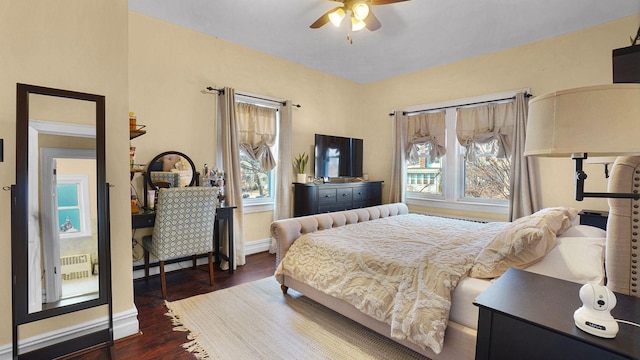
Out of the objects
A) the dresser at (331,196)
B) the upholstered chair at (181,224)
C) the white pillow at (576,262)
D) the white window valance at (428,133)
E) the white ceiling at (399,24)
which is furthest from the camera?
the white window valance at (428,133)

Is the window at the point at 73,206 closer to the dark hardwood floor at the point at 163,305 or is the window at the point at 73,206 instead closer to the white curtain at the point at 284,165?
the dark hardwood floor at the point at 163,305

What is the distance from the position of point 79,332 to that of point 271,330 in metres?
1.28

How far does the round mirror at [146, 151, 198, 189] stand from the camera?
10.3 ft

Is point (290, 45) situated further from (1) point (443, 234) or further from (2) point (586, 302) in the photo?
(2) point (586, 302)

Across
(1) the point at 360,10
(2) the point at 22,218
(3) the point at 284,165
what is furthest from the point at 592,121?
(3) the point at 284,165

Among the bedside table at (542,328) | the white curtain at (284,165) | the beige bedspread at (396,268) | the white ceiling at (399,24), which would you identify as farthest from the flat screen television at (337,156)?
the bedside table at (542,328)

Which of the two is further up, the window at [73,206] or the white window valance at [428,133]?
the white window valance at [428,133]

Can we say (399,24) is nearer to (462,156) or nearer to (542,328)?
(462,156)

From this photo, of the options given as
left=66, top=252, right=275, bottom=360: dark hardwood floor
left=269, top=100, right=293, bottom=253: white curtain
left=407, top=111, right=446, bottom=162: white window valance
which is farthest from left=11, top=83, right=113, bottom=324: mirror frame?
left=407, top=111, right=446, bottom=162: white window valance

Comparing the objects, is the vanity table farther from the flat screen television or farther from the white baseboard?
the flat screen television

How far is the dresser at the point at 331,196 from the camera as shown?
410cm

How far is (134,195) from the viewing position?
9.92ft

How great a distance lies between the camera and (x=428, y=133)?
14.7 ft

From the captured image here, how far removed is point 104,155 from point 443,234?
2.70 meters
